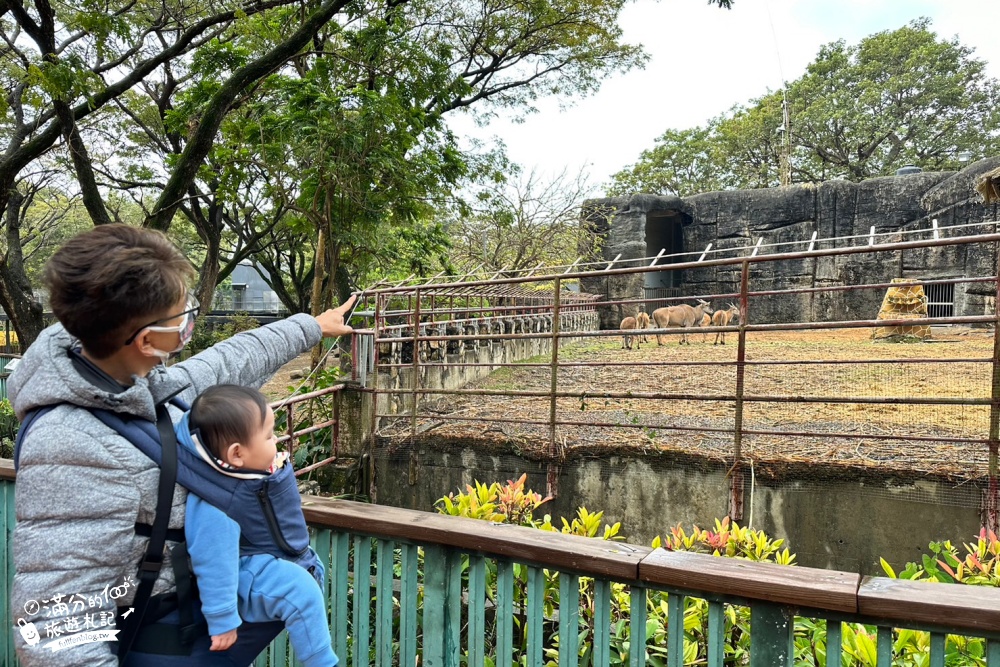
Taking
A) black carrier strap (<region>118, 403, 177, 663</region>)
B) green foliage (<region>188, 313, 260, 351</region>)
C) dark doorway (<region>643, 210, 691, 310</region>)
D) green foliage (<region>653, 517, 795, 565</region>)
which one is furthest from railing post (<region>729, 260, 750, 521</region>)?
dark doorway (<region>643, 210, 691, 310</region>)

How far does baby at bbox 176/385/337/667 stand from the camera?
117cm

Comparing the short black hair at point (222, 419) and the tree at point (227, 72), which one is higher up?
the tree at point (227, 72)

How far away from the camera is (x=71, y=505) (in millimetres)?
1047

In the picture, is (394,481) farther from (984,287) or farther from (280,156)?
(984,287)

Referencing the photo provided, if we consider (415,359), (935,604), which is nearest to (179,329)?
(935,604)

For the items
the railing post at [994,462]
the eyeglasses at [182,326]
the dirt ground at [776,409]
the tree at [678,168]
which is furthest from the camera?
the tree at [678,168]

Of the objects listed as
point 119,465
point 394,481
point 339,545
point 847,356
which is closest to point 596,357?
point 847,356

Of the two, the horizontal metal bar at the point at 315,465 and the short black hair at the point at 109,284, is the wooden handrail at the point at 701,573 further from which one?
the horizontal metal bar at the point at 315,465

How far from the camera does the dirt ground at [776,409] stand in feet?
14.6

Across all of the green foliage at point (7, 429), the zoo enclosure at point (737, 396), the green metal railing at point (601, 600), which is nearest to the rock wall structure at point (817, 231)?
the zoo enclosure at point (737, 396)

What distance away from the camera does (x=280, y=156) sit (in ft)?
25.9

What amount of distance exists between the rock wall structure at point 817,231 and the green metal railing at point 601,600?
43.6 feet

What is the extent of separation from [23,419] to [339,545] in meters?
0.92

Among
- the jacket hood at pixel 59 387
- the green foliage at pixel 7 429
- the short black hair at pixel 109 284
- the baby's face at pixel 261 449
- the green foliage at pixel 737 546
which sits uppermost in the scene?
the short black hair at pixel 109 284
